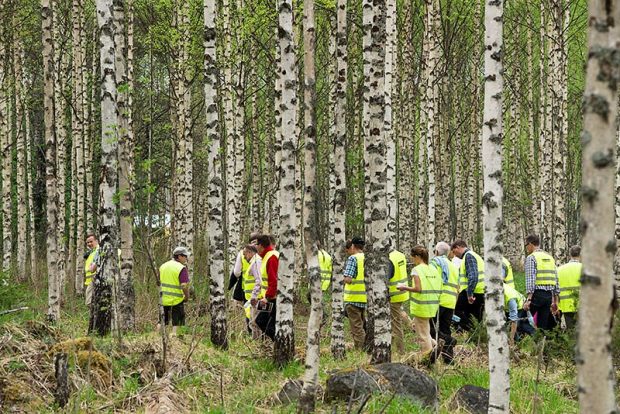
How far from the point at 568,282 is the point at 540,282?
68 centimetres

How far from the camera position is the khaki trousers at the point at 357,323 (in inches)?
505

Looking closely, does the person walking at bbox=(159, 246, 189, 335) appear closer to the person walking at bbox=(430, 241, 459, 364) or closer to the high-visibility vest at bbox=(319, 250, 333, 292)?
the high-visibility vest at bbox=(319, 250, 333, 292)

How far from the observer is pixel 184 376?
8.48m

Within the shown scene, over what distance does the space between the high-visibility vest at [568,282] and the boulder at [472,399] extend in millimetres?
4080

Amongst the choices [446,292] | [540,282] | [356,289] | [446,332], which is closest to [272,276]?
[356,289]

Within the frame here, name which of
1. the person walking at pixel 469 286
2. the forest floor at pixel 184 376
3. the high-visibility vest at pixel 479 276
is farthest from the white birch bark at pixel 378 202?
the high-visibility vest at pixel 479 276

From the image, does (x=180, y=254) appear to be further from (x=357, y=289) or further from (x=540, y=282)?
(x=540, y=282)

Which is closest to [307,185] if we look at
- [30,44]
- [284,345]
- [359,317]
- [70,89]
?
[284,345]

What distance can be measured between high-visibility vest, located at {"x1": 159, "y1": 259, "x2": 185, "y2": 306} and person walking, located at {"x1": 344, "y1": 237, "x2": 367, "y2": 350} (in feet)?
9.67

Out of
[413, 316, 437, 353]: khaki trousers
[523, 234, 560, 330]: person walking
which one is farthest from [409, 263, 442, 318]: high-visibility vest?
[523, 234, 560, 330]: person walking

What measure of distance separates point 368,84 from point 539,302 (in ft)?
17.0

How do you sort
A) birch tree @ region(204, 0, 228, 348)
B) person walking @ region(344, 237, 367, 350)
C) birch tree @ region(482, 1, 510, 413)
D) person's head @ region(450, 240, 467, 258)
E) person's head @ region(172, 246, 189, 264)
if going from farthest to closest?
person's head @ region(450, 240, 467, 258) → person's head @ region(172, 246, 189, 264) → person walking @ region(344, 237, 367, 350) → birch tree @ region(204, 0, 228, 348) → birch tree @ region(482, 1, 510, 413)

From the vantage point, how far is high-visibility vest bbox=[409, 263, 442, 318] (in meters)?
10.8

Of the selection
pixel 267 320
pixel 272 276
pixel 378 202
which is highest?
pixel 378 202
